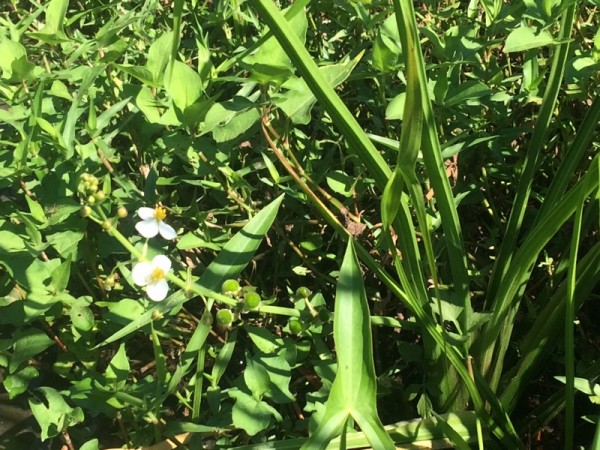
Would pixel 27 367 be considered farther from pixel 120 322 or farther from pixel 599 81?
pixel 599 81

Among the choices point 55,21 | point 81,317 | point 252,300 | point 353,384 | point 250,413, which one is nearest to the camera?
point 353,384

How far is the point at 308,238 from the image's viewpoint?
131 centimetres

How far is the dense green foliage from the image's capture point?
957 millimetres

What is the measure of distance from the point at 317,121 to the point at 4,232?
22.7 inches

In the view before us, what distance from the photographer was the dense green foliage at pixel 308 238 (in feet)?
3.14

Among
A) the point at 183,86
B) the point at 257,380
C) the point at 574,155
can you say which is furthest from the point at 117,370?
the point at 574,155

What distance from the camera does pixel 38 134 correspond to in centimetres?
113

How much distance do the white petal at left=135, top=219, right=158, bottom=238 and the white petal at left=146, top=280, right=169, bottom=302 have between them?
109 millimetres

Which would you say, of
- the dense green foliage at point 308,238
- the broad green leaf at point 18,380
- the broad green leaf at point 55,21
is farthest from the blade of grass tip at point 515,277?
the broad green leaf at point 55,21

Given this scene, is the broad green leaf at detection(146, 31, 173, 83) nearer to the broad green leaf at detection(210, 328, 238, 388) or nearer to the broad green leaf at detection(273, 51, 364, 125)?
the broad green leaf at detection(273, 51, 364, 125)

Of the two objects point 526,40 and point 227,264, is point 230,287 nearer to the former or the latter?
point 227,264

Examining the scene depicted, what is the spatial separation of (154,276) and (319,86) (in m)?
0.32

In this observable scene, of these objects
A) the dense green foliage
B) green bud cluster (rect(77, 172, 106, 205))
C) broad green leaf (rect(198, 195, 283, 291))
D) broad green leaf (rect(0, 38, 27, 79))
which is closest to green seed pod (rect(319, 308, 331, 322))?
the dense green foliage

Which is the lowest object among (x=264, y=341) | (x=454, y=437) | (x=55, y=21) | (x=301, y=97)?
(x=454, y=437)
